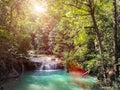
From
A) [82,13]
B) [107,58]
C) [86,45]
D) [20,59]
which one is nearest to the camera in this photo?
[82,13]

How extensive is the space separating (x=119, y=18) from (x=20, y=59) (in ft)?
47.5

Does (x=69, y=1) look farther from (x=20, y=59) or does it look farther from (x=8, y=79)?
(x=20, y=59)

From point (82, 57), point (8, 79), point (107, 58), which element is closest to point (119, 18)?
point (107, 58)

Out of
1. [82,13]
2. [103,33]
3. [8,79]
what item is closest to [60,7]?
[82,13]

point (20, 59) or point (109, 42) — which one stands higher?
point (109, 42)

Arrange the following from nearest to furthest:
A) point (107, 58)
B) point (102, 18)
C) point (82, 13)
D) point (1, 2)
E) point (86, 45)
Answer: point (82, 13), point (107, 58), point (1, 2), point (102, 18), point (86, 45)

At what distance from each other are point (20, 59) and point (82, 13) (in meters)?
16.7

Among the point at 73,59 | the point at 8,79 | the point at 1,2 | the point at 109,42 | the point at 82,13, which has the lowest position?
the point at 8,79

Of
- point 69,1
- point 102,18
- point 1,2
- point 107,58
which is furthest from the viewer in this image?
point 102,18

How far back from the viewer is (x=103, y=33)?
14.2 m

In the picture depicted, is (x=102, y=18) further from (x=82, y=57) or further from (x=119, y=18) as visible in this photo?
(x=82, y=57)

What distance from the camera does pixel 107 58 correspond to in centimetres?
1175

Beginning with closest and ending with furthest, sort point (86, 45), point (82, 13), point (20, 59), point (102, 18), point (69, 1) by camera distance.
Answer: point (69, 1), point (82, 13), point (102, 18), point (86, 45), point (20, 59)

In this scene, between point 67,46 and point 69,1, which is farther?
point 67,46
